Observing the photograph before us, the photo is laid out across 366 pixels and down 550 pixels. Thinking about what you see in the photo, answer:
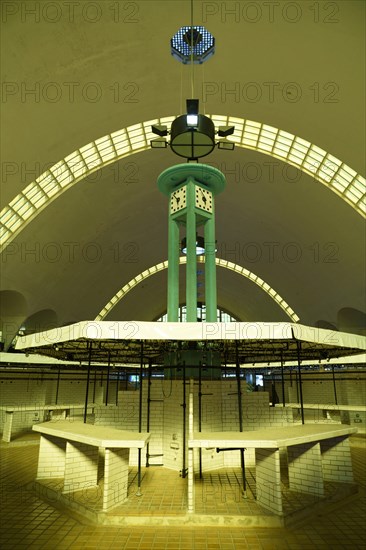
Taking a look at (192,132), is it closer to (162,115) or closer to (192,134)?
(192,134)

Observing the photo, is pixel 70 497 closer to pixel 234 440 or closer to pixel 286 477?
pixel 234 440

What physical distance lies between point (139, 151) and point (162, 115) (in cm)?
441

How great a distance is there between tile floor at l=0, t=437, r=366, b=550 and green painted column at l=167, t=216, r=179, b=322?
292 inches

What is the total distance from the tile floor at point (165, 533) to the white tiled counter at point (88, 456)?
62cm

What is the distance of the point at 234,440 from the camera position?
7.30m

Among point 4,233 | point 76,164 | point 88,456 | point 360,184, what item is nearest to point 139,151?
point 76,164

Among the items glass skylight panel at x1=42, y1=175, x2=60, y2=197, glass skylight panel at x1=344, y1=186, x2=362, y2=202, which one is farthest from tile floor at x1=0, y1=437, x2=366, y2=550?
glass skylight panel at x1=344, y1=186, x2=362, y2=202

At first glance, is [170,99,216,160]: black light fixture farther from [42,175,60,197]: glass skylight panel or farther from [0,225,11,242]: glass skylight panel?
[0,225,11,242]: glass skylight panel

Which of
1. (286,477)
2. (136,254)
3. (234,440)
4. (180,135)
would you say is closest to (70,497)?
(234,440)

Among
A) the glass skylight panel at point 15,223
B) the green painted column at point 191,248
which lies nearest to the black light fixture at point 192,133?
the green painted column at point 191,248

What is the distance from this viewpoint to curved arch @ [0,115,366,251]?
24109 mm

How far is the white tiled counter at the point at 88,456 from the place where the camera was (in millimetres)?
7430

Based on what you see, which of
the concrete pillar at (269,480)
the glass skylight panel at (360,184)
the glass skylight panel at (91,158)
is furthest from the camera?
the glass skylight panel at (91,158)

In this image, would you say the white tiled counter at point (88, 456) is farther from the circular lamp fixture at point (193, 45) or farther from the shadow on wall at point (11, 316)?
the shadow on wall at point (11, 316)
